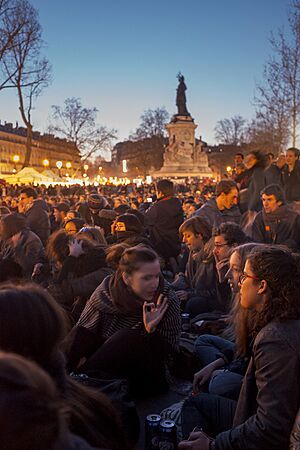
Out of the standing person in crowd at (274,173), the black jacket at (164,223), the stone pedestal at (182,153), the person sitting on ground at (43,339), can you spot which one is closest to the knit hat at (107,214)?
the black jacket at (164,223)

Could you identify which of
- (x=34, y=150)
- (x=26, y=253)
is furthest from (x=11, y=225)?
(x=34, y=150)

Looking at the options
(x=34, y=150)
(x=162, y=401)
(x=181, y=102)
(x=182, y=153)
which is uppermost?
(x=181, y=102)

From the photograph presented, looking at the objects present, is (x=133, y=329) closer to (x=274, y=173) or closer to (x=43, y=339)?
(x=43, y=339)

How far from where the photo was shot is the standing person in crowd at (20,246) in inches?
280

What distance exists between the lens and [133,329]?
4102mm

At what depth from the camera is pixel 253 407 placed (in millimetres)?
2715

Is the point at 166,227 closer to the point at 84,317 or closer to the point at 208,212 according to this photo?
the point at 208,212

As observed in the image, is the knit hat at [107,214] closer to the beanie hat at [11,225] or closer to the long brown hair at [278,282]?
the beanie hat at [11,225]

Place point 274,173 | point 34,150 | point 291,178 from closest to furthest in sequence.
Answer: point 274,173, point 291,178, point 34,150

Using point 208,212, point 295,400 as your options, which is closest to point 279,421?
point 295,400

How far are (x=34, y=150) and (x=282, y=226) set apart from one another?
10280 cm

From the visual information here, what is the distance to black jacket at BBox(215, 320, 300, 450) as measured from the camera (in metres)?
2.44

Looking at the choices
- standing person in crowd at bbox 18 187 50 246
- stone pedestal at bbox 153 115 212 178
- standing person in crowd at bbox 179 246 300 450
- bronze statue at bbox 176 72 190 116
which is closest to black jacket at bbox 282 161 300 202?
standing person in crowd at bbox 18 187 50 246

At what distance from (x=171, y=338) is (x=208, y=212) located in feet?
13.5
